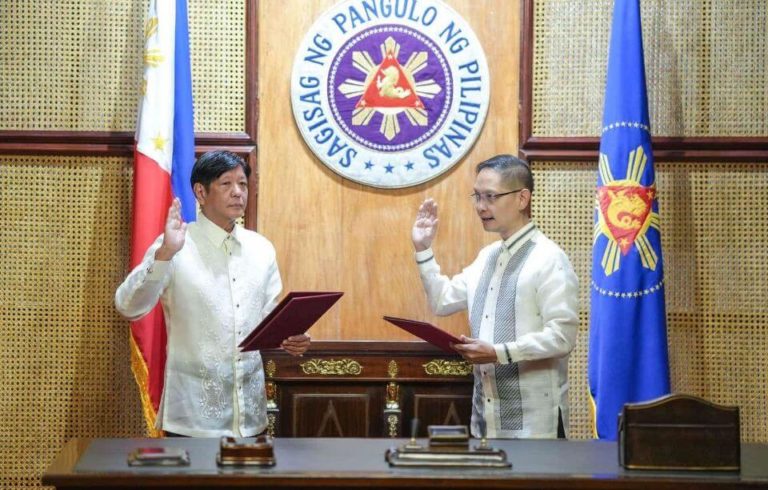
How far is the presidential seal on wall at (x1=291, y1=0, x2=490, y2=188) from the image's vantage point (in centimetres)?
497

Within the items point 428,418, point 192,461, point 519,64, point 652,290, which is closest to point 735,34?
point 519,64

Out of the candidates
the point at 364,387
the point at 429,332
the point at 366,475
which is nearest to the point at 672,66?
the point at 429,332

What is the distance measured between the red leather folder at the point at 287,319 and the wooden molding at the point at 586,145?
5.02 feet

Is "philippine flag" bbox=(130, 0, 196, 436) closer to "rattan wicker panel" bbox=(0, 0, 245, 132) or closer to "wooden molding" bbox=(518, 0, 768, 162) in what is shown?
"rattan wicker panel" bbox=(0, 0, 245, 132)

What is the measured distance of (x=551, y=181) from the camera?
4969 mm

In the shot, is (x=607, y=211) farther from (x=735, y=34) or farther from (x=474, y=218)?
(x=735, y=34)

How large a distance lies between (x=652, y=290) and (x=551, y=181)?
0.74 meters

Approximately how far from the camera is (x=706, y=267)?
197 inches

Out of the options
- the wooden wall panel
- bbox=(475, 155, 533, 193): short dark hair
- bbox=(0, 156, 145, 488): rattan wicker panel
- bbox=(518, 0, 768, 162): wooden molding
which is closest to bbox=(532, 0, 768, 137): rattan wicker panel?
bbox=(518, 0, 768, 162): wooden molding

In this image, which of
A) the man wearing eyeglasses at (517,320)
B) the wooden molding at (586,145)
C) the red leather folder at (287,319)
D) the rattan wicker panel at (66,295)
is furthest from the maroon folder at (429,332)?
the rattan wicker panel at (66,295)

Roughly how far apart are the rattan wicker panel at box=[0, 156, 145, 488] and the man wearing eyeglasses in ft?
5.86

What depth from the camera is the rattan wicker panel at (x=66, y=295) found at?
16.3ft

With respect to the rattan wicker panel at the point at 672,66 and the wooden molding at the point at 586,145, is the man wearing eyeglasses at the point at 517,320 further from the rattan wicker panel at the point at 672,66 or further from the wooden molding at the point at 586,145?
the rattan wicker panel at the point at 672,66

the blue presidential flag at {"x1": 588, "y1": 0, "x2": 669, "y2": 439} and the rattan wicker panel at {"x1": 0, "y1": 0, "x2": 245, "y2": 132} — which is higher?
the rattan wicker panel at {"x1": 0, "y1": 0, "x2": 245, "y2": 132}
